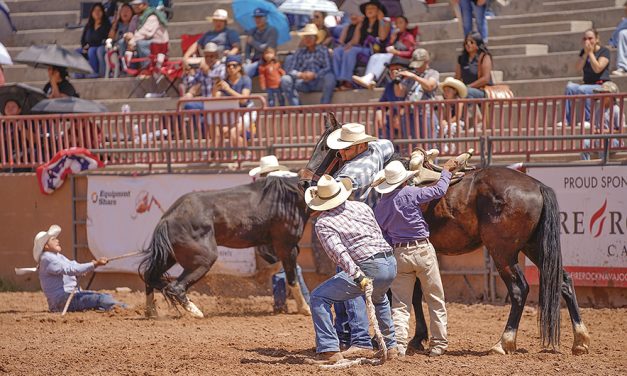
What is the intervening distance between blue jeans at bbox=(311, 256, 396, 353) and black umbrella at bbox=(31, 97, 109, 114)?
27.8 ft

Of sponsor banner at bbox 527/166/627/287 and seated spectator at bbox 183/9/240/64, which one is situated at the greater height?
seated spectator at bbox 183/9/240/64

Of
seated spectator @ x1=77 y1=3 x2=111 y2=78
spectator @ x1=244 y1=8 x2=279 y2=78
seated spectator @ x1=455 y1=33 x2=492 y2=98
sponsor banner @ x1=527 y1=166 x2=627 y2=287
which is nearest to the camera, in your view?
sponsor banner @ x1=527 y1=166 x2=627 y2=287

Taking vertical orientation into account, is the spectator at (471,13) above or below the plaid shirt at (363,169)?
above

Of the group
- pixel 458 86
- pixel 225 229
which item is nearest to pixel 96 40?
pixel 458 86

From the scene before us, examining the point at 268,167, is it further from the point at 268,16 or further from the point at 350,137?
the point at 268,16

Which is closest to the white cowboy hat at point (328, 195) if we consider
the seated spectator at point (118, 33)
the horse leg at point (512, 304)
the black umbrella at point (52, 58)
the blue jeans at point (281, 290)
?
the horse leg at point (512, 304)

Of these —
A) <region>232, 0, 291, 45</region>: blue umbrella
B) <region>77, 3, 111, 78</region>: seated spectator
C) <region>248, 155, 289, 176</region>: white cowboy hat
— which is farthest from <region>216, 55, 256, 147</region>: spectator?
<region>77, 3, 111, 78</region>: seated spectator

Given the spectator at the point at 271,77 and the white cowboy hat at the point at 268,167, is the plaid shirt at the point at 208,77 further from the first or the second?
the white cowboy hat at the point at 268,167

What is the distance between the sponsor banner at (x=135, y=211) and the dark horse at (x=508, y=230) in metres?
3.99

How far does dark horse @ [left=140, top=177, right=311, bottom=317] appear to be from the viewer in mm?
12406

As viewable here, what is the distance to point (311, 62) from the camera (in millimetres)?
17391

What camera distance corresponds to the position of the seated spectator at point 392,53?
16.7 meters

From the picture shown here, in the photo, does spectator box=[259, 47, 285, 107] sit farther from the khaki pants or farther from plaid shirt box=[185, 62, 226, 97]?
the khaki pants

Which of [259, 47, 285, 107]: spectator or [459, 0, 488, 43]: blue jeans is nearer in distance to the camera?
[459, 0, 488, 43]: blue jeans
